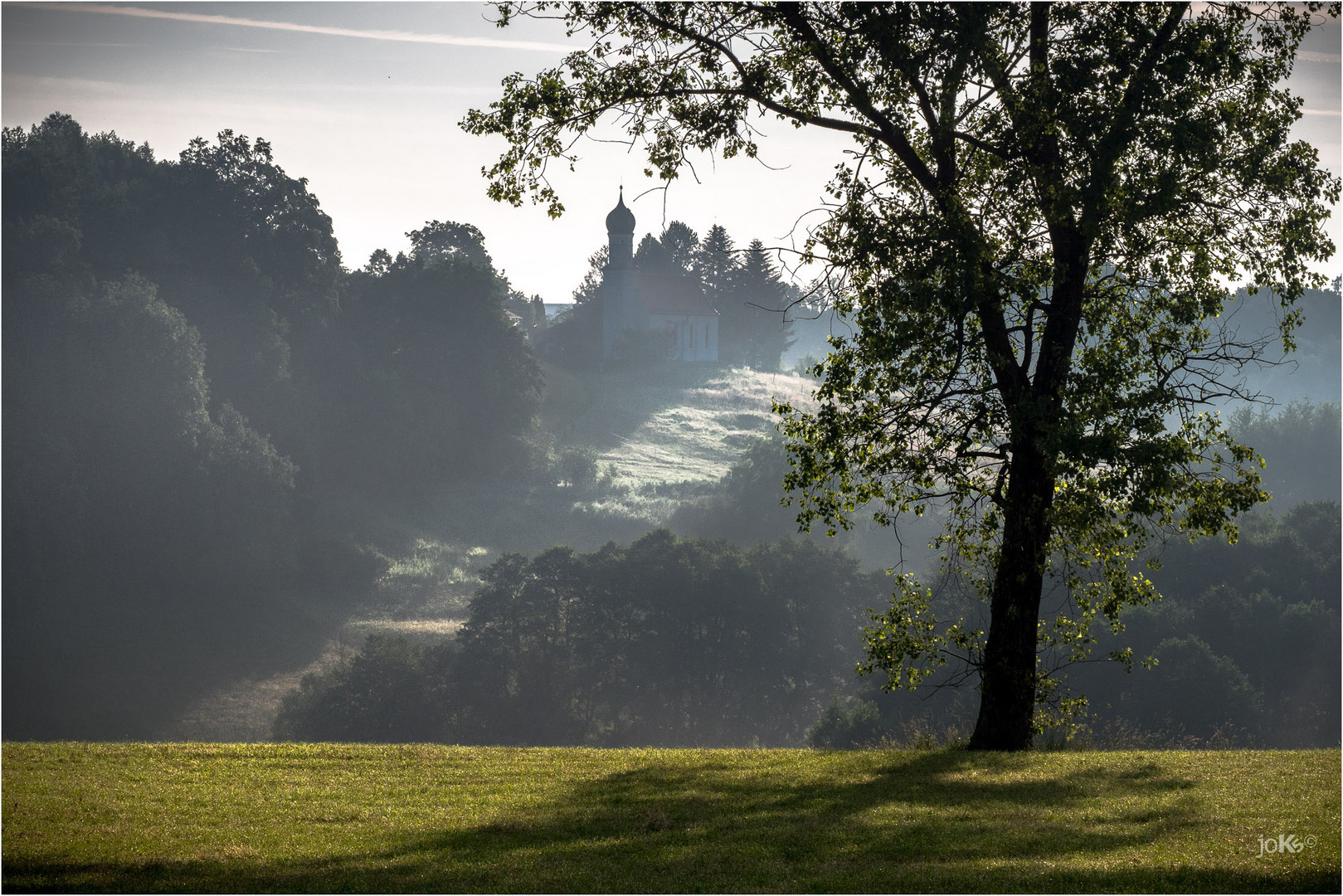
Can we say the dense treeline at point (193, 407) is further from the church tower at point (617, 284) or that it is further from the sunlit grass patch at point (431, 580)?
the church tower at point (617, 284)

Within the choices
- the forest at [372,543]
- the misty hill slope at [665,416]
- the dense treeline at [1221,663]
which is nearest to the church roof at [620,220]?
the misty hill slope at [665,416]

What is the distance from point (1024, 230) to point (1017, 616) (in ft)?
14.4

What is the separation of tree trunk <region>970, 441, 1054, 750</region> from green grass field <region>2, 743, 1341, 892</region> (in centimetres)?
83

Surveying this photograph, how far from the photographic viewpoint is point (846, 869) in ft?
25.8

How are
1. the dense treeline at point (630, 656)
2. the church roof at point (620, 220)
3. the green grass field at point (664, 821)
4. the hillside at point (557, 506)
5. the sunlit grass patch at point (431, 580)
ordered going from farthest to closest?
the church roof at point (620, 220) → the sunlit grass patch at point (431, 580) → the hillside at point (557, 506) → the dense treeline at point (630, 656) → the green grass field at point (664, 821)

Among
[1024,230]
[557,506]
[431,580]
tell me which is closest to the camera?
[1024,230]

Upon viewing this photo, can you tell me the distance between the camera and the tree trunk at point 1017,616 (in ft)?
41.3

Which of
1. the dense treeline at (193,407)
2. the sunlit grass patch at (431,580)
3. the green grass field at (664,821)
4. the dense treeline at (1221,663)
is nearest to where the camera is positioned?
the green grass field at (664,821)

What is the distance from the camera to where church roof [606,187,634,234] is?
3780 inches

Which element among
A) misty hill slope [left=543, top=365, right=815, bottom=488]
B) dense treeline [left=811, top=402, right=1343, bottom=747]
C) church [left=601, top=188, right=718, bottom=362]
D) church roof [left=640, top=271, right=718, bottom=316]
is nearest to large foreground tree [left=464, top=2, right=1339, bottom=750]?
dense treeline [left=811, top=402, right=1343, bottom=747]

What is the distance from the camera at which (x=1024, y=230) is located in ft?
40.0

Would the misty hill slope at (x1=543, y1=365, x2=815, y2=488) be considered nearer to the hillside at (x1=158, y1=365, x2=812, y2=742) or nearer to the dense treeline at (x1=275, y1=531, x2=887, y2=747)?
the hillside at (x1=158, y1=365, x2=812, y2=742)

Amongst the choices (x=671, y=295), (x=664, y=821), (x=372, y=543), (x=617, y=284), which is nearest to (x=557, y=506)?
(x=372, y=543)

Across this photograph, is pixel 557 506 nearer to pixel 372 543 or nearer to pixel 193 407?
pixel 372 543
